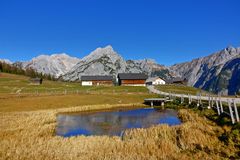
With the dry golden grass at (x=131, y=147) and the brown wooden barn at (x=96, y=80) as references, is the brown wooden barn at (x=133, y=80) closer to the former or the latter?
the brown wooden barn at (x=96, y=80)

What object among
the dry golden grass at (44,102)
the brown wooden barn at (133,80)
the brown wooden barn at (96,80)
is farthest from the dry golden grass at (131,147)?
the brown wooden barn at (96,80)

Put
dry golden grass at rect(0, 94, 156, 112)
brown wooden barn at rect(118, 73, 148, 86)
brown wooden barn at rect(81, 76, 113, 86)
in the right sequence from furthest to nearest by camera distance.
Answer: brown wooden barn at rect(81, 76, 113, 86)
brown wooden barn at rect(118, 73, 148, 86)
dry golden grass at rect(0, 94, 156, 112)

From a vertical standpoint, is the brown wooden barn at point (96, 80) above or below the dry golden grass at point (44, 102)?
above

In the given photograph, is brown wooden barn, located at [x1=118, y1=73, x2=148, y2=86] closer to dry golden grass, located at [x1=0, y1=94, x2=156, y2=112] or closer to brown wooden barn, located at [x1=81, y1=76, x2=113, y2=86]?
brown wooden barn, located at [x1=81, y1=76, x2=113, y2=86]

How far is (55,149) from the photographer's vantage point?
18141mm

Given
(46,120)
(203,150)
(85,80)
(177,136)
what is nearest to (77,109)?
(46,120)

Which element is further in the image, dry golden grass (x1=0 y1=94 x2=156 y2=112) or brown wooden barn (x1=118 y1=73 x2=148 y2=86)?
brown wooden barn (x1=118 y1=73 x2=148 y2=86)

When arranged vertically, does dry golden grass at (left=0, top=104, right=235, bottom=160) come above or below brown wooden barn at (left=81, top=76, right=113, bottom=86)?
below

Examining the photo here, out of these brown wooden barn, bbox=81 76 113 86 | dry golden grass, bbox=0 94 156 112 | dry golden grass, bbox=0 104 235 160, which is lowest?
dry golden grass, bbox=0 94 156 112

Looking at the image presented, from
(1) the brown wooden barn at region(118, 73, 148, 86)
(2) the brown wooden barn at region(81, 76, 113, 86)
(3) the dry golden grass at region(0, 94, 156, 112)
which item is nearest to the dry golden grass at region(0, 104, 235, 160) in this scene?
(3) the dry golden grass at region(0, 94, 156, 112)

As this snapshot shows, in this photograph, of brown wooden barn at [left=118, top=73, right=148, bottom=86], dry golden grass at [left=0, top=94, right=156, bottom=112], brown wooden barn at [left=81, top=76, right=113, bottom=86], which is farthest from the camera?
brown wooden barn at [left=81, top=76, right=113, bottom=86]

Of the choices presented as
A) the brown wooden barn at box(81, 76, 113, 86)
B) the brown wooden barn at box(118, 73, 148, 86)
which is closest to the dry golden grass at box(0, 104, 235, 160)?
the brown wooden barn at box(118, 73, 148, 86)

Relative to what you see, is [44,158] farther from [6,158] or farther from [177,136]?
[177,136]

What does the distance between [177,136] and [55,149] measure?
11.0 meters
